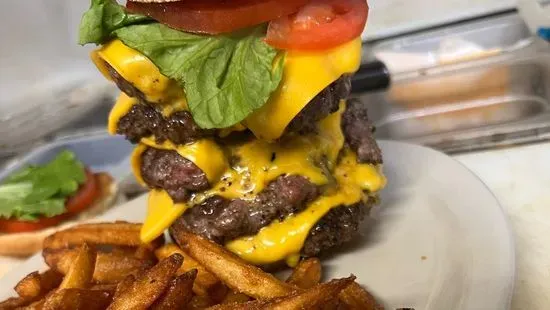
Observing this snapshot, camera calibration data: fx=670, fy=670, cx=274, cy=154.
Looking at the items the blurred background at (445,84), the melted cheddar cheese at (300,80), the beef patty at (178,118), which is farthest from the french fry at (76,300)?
the blurred background at (445,84)

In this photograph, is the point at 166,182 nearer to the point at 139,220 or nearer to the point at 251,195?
the point at 251,195

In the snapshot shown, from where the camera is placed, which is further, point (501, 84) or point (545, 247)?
point (501, 84)

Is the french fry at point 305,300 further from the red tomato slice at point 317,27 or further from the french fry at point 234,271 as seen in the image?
the red tomato slice at point 317,27

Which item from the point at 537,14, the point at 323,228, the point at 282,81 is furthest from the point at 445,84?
the point at 282,81

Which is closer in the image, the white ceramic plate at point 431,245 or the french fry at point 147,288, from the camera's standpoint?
the french fry at point 147,288

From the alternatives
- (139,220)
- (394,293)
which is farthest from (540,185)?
(139,220)

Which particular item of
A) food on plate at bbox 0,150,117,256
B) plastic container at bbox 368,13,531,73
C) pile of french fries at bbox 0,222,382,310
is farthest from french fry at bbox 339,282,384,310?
plastic container at bbox 368,13,531,73

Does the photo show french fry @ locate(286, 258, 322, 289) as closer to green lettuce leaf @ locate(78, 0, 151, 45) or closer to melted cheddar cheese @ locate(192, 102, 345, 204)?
melted cheddar cheese @ locate(192, 102, 345, 204)

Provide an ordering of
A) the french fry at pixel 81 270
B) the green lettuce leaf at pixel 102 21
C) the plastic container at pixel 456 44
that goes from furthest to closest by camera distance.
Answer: the plastic container at pixel 456 44 → the green lettuce leaf at pixel 102 21 → the french fry at pixel 81 270
